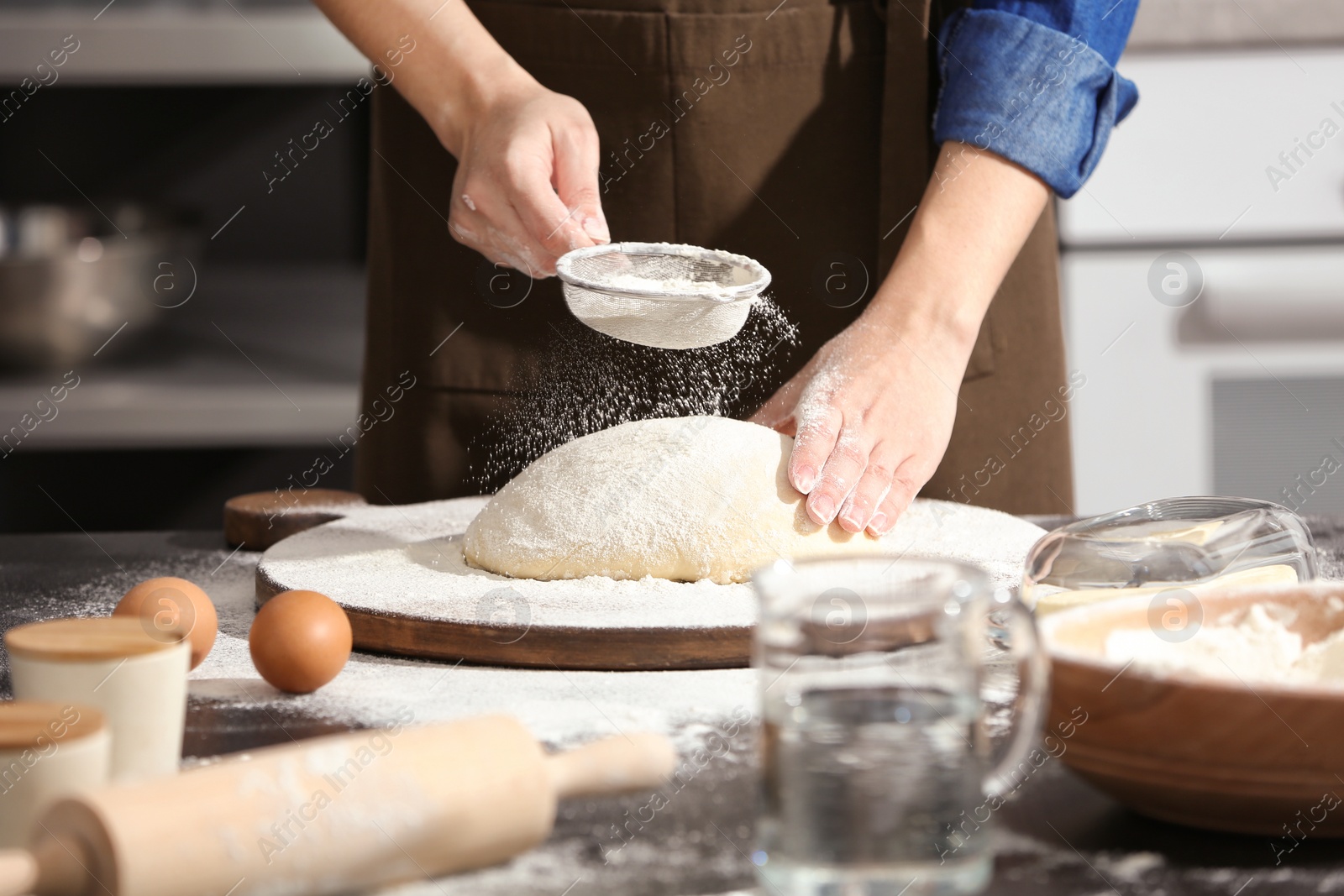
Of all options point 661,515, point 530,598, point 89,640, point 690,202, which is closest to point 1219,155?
point 690,202

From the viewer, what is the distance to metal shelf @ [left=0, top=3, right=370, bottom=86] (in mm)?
2178

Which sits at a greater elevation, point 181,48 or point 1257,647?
point 181,48

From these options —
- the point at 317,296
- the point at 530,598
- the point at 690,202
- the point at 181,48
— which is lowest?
the point at 530,598

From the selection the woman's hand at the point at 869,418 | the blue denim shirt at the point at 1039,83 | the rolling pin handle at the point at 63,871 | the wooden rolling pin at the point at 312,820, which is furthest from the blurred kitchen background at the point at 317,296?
the rolling pin handle at the point at 63,871

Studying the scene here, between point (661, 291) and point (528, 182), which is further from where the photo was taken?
point (528, 182)

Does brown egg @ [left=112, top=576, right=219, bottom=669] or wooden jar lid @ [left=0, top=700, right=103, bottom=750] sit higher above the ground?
wooden jar lid @ [left=0, top=700, right=103, bottom=750]

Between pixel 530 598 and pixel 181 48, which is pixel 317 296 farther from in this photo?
pixel 530 598

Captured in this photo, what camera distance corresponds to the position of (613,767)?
587 millimetres

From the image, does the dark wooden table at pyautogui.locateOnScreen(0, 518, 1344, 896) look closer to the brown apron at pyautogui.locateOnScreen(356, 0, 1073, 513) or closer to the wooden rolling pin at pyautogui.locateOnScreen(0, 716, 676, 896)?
the wooden rolling pin at pyautogui.locateOnScreen(0, 716, 676, 896)

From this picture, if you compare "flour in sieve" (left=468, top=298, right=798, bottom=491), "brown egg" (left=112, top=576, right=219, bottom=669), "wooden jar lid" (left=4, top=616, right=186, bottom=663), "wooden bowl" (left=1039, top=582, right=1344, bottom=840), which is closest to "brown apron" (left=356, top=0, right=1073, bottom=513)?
"flour in sieve" (left=468, top=298, right=798, bottom=491)

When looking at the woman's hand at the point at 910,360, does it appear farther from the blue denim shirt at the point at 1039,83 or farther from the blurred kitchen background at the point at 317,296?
the blurred kitchen background at the point at 317,296

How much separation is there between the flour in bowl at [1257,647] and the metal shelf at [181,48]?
182 centimetres

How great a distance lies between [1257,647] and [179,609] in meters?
0.62

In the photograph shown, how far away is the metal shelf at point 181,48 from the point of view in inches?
85.7
